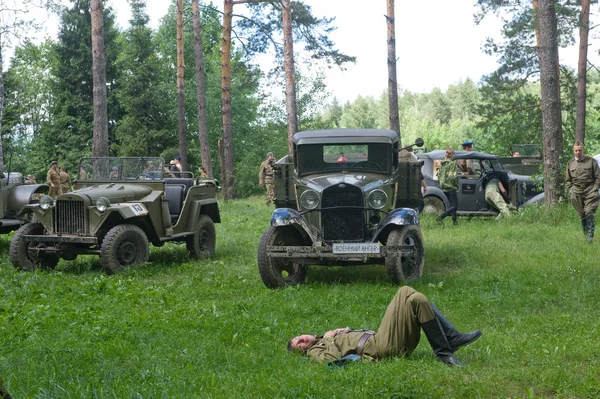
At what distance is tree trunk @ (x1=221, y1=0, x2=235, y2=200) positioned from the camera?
29672mm

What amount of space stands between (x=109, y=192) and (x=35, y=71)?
60.3 m

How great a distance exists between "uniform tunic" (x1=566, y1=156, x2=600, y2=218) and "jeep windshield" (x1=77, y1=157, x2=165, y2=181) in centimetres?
A: 705

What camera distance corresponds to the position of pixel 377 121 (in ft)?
379

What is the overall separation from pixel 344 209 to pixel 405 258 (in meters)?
1.04

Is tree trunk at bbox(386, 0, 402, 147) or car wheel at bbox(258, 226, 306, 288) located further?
tree trunk at bbox(386, 0, 402, 147)

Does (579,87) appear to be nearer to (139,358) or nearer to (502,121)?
(502,121)

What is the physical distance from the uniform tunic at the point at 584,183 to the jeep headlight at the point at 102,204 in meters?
7.81

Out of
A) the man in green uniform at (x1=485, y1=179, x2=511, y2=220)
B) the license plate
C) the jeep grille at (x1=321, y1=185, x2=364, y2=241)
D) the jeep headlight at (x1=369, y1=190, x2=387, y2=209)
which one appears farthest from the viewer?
the man in green uniform at (x1=485, y1=179, x2=511, y2=220)

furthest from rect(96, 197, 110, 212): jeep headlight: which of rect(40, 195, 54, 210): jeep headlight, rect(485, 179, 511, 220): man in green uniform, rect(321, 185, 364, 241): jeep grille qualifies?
rect(485, 179, 511, 220): man in green uniform

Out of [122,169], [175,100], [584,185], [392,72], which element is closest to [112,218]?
[122,169]

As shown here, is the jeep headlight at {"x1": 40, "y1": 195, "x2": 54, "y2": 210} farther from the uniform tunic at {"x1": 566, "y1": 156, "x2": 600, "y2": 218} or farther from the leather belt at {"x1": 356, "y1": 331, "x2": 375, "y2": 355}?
the uniform tunic at {"x1": 566, "y1": 156, "x2": 600, "y2": 218}

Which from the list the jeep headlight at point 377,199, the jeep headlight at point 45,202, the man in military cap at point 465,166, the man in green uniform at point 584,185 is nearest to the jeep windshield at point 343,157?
the jeep headlight at point 377,199

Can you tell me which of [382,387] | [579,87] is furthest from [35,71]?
[382,387]

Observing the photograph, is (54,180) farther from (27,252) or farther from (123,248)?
(123,248)
